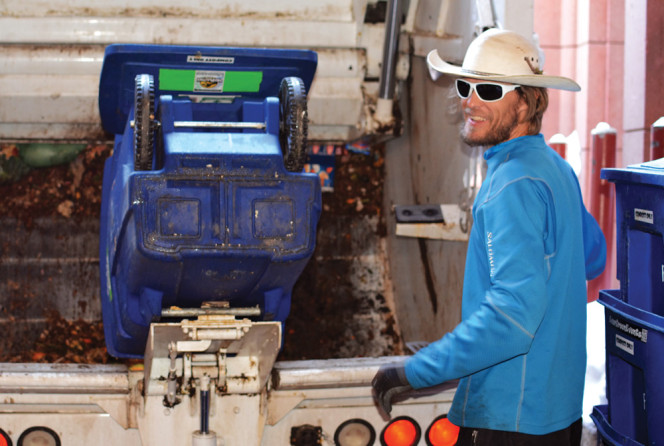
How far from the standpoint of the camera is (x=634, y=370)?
225 centimetres

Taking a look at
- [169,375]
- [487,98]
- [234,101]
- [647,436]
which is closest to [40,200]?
[234,101]

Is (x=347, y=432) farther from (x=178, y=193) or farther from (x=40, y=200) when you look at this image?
(x=40, y=200)

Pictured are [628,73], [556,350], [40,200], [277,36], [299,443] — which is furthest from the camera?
[628,73]

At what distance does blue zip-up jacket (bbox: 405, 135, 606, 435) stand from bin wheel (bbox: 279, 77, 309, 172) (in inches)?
22.2

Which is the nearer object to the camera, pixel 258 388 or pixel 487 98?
pixel 487 98

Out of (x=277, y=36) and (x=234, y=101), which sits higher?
(x=277, y=36)

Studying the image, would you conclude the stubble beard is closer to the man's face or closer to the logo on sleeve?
the man's face

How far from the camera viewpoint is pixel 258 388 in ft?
8.14

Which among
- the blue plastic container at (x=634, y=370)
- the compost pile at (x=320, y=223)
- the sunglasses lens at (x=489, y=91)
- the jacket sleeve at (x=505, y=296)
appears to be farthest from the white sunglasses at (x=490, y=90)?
the compost pile at (x=320, y=223)

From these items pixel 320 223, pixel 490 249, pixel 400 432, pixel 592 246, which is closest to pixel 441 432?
pixel 400 432

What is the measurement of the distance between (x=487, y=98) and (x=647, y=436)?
922 millimetres

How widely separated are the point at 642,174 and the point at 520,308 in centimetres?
57

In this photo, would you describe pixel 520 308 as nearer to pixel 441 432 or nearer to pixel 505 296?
pixel 505 296

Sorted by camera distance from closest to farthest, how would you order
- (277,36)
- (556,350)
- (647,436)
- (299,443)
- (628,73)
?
(556,350) < (647,436) < (299,443) < (277,36) < (628,73)
